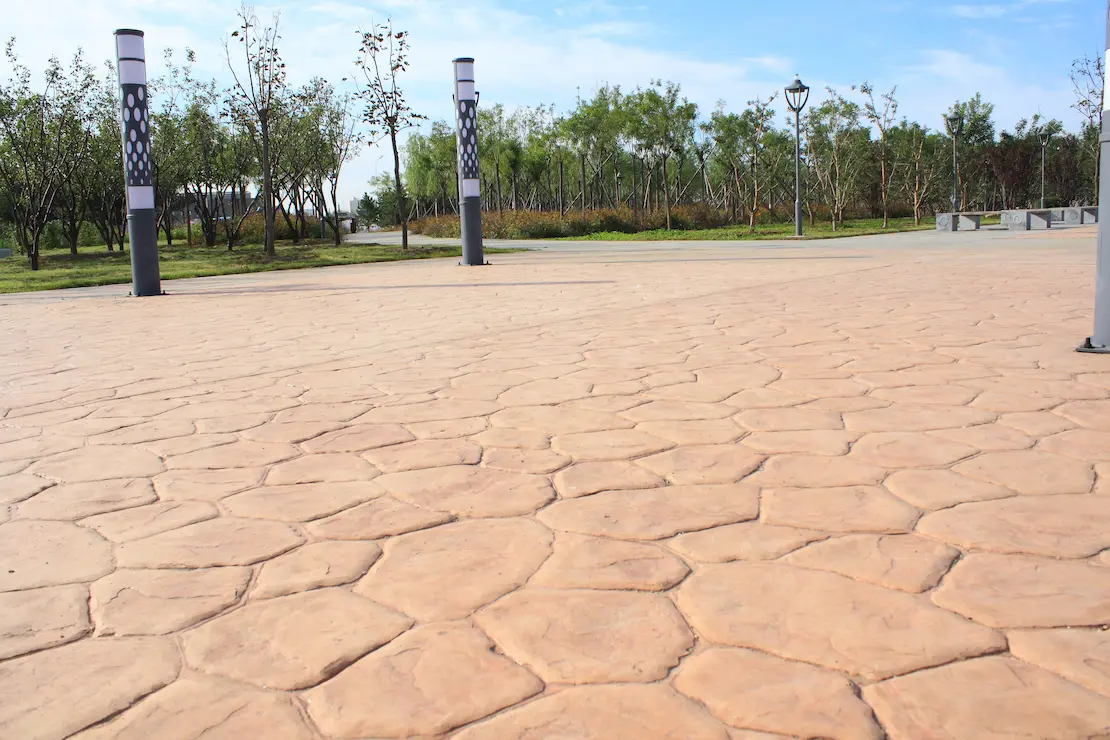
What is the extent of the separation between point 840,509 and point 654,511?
57 cm

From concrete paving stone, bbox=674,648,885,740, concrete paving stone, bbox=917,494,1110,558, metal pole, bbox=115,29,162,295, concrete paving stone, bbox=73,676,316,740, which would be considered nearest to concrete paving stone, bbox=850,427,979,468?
concrete paving stone, bbox=917,494,1110,558

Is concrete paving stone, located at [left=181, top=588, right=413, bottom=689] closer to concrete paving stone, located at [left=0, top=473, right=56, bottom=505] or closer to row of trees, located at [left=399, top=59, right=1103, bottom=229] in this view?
concrete paving stone, located at [left=0, top=473, right=56, bottom=505]

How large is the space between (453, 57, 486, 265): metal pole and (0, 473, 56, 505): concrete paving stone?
1196cm

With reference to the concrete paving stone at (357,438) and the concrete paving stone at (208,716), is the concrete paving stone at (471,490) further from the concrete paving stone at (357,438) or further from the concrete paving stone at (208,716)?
the concrete paving stone at (208,716)

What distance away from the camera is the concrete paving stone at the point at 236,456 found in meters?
3.61

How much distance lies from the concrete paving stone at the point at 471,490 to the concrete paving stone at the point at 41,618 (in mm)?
1059

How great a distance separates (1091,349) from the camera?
539 centimetres

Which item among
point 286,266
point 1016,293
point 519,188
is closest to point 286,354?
point 1016,293

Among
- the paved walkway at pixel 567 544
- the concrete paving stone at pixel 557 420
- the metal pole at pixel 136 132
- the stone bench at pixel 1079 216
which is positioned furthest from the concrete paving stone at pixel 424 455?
the stone bench at pixel 1079 216

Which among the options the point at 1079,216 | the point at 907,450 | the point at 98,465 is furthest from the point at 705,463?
the point at 1079,216

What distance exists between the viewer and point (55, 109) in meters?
21.1

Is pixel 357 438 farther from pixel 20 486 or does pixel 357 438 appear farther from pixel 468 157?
pixel 468 157

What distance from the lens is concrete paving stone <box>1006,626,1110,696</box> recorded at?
1.87 metres

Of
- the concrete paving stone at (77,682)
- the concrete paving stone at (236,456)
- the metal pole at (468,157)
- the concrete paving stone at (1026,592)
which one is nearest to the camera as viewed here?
the concrete paving stone at (77,682)
